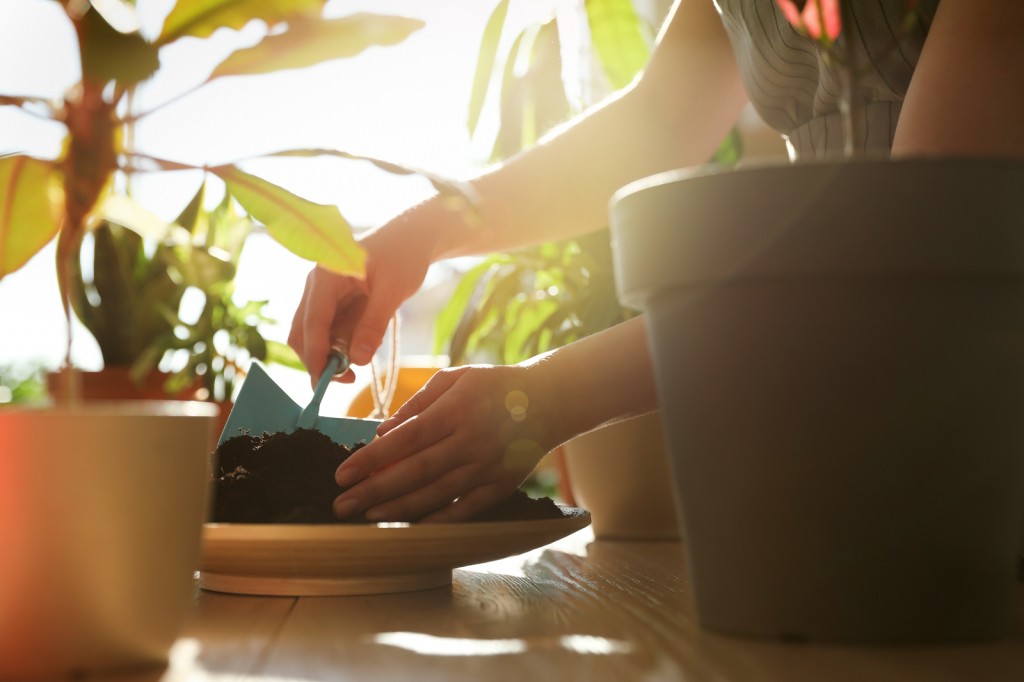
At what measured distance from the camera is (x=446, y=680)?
1.11 feet

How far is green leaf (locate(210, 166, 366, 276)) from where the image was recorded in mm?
427

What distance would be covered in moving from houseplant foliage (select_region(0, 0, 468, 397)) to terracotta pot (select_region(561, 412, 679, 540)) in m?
0.57

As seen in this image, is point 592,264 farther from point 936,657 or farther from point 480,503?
point 936,657

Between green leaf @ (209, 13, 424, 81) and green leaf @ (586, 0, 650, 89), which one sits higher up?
green leaf @ (586, 0, 650, 89)

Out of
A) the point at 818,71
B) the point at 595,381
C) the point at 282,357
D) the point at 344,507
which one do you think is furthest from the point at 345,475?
the point at 282,357

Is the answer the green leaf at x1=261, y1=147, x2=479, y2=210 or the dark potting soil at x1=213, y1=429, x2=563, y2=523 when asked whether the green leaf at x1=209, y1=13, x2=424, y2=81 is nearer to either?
the green leaf at x1=261, y1=147, x2=479, y2=210

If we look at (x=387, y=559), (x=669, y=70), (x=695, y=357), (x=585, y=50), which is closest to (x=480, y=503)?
(x=387, y=559)

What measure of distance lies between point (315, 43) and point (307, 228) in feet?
0.30

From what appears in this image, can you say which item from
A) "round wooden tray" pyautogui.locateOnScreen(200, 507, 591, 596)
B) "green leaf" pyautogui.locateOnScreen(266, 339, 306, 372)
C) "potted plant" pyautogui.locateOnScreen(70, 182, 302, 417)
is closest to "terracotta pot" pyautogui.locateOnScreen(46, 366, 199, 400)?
"potted plant" pyautogui.locateOnScreen(70, 182, 302, 417)

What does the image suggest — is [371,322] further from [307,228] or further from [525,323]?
[525,323]

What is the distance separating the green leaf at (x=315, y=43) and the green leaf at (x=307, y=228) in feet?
0.17

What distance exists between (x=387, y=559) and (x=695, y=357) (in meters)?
0.23

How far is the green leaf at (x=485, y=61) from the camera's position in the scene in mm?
1209

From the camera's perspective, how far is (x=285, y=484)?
58 cm
